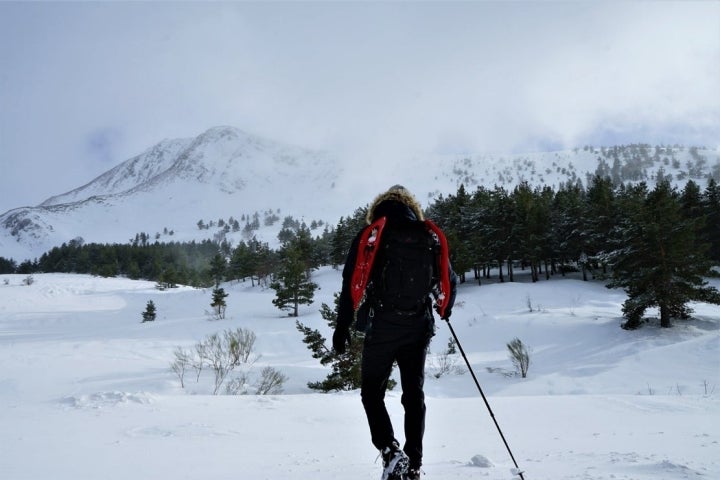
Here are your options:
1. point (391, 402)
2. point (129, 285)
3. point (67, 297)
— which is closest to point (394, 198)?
point (391, 402)

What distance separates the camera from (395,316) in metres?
2.97

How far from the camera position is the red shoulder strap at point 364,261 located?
9.86 feet

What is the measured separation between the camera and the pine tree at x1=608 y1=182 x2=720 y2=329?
20.9 m

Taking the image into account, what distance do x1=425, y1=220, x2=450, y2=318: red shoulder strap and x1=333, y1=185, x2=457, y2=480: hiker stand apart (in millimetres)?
25

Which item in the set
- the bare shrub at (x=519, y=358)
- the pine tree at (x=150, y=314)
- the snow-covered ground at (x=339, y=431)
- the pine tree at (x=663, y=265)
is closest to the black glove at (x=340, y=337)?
the snow-covered ground at (x=339, y=431)

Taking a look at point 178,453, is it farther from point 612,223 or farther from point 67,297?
point 67,297

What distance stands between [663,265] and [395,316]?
2377cm

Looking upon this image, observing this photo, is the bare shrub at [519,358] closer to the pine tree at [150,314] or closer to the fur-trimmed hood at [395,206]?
the fur-trimmed hood at [395,206]

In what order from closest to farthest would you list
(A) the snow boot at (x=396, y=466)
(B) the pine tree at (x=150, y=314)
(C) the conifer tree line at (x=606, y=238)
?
A: (A) the snow boot at (x=396, y=466) < (C) the conifer tree line at (x=606, y=238) < (B) the pine tree at (x=150, y=314)

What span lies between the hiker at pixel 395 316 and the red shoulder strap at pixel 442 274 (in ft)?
0.08

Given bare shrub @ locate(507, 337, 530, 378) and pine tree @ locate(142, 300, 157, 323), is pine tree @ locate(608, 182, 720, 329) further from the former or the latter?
pine tree @ locate(142, 300, 157, 323)

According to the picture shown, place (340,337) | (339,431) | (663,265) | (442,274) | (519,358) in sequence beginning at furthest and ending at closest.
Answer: (663,265), (519,358), (339,431), (442,274), (340,337)

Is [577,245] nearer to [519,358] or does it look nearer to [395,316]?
[519,358]

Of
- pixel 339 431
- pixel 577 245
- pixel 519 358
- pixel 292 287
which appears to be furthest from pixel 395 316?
pixel 577 245
